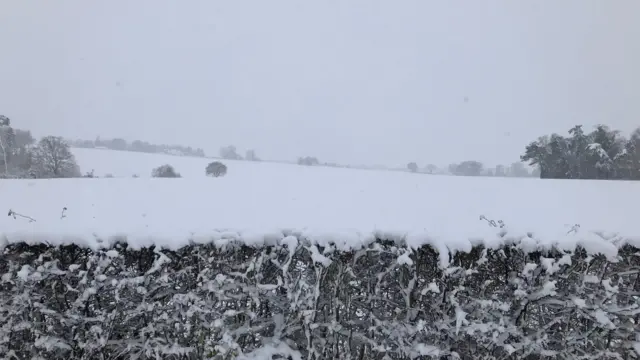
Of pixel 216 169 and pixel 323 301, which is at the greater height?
pixel 216 169

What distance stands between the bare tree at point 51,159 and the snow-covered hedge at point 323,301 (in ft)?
90.8

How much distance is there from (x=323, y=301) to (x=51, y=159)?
96.9 ft

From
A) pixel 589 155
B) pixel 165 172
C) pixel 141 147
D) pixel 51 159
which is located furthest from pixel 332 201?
pixel 141 147

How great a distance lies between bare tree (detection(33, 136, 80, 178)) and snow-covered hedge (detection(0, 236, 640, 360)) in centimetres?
2766

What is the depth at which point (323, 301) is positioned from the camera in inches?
104

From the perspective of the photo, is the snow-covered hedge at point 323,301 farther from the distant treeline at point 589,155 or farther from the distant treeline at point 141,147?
the distant treeline at point 141,147

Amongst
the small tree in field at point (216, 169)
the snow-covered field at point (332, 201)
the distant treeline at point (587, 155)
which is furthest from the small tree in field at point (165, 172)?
the distant treeline at point (587, 155)

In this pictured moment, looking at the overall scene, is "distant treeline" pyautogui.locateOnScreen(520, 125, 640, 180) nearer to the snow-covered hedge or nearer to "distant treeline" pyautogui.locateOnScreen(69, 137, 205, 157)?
the snow-covered hedge

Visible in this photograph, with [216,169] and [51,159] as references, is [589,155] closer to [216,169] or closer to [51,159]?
[216,169]

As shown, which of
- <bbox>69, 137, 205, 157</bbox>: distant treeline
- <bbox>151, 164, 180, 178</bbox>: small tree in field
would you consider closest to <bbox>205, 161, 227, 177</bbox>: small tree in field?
<bbox>151, 164, 180, 178</bbox>: small tree in field

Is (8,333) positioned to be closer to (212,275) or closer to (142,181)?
(212,275)

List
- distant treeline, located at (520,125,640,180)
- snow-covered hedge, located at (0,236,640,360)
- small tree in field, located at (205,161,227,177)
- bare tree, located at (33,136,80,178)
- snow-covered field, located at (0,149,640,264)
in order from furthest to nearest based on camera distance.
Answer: small tree in field, located at (205,161,227,177), bare tree, located at (33,136,80,178), distant treeline, located at (520,125,640,180), snow-covered field, located at (0,149,640,264), snow-covered hedge, located at (0,236,640,360)

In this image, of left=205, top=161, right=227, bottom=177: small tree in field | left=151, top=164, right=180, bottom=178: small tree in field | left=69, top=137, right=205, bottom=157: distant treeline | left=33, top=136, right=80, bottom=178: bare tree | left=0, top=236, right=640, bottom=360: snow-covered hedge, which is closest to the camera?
left=0, top=236, right=640, bottom=360: snow-covered hedge

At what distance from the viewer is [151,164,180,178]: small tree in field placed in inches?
1047
